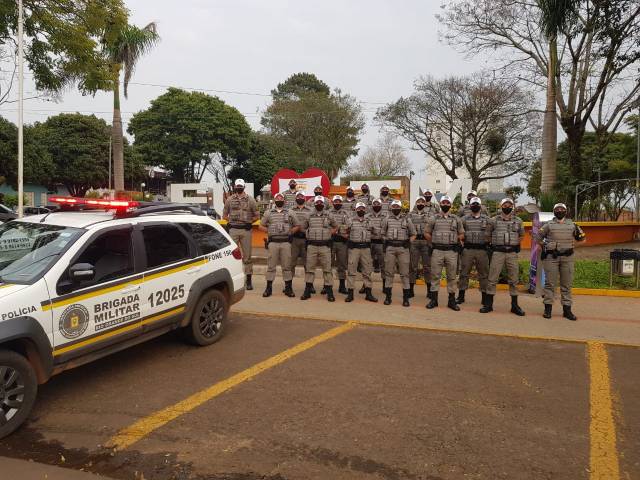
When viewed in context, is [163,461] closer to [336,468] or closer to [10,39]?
[336,468]

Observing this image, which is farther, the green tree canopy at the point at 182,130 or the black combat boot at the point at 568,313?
the green tree canopy at the point at 182,130

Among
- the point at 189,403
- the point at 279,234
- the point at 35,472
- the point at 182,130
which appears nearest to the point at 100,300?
the point at 189,403

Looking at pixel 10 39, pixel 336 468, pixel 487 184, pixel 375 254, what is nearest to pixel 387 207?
pixel 375 254

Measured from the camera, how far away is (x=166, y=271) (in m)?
5.10

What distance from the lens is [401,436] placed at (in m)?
3.67

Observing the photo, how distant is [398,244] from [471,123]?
2614cm

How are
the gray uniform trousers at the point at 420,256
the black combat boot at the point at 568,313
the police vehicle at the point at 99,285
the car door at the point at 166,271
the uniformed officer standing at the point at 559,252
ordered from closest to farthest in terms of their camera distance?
the police vehicle at the point at 99,285 → the car door at the point at 166,271 → the uniformed officer standing at the point at 559,252 → the black combat boot at the point at 568,313 → the gray uniform trousers at the point at 420,256

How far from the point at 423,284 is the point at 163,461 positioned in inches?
301

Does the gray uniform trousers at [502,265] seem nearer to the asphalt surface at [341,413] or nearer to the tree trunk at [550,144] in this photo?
the asphalt surface at [341,413]

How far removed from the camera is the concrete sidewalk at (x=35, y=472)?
10.2ft

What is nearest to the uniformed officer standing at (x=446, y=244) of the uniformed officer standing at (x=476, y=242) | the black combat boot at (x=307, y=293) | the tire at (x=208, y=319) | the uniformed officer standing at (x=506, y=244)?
the uniformed officer standing at (x=476, y=242)

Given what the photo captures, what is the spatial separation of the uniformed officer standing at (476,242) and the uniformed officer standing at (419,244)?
868 millimetres

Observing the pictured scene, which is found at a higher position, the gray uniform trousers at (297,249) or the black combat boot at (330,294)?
the gray uniform trousers at (297,249)

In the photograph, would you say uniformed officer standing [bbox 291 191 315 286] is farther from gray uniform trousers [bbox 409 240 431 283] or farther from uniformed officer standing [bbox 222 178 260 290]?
gray uniform trousers [bbox 409 240 431 283]
